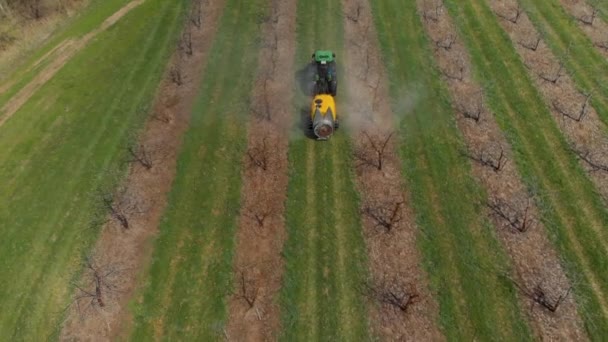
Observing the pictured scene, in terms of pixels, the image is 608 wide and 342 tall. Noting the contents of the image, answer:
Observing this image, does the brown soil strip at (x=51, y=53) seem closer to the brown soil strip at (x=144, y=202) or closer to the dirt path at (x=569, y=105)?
the brown soil strip at (x=144, y=202)

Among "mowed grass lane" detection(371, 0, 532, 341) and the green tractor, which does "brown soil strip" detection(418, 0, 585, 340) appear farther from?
the green tractor

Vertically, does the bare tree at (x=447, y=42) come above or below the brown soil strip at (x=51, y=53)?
below

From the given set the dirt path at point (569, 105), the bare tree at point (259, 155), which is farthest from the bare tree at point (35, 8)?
the dirt path at point (569, 105)

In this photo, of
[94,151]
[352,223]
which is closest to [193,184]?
[94,151]

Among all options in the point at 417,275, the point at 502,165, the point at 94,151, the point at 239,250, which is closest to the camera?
the point at 417,275

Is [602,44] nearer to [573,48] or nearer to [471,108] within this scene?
[573,48]

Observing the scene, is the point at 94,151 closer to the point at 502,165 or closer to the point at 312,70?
the point at 312,70

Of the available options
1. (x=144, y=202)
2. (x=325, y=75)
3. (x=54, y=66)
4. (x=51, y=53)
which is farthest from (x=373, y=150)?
(x=51, y=53)
